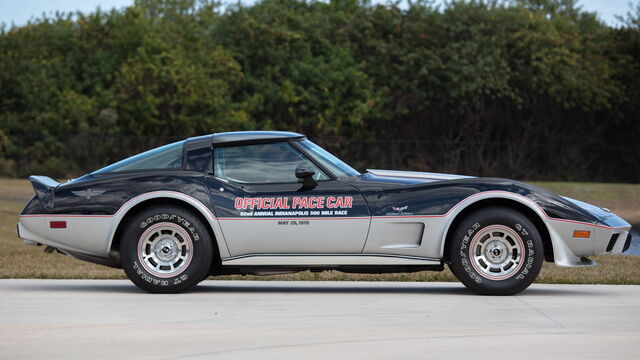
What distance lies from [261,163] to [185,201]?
0.75 m

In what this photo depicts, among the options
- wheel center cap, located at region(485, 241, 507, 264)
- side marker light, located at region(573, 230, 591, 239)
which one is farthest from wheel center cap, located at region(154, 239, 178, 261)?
side marker light, located at region(573, 230, 591, 239)

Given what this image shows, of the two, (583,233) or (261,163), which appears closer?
(583,233)

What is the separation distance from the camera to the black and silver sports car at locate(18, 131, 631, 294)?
865 centimetres

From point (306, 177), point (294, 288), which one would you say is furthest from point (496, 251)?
point (294, 288)

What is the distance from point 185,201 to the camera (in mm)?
8812

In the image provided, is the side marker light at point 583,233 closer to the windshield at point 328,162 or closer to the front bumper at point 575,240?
the front bumper at point 575,240

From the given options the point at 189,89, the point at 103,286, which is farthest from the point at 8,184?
the point at 103,286

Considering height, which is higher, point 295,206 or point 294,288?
point 295,206

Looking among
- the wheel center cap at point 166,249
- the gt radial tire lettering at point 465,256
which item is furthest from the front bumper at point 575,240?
the wheel center cap at point 166,249

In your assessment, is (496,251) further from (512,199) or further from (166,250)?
(166,250)

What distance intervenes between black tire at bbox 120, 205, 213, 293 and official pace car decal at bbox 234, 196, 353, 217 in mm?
442

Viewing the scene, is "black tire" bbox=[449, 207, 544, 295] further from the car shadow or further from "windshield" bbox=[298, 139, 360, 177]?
"windshield" bbox=[298, 139, 360, 177]

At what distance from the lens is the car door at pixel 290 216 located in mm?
8695

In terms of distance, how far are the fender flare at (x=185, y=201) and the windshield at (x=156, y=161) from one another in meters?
0.33
